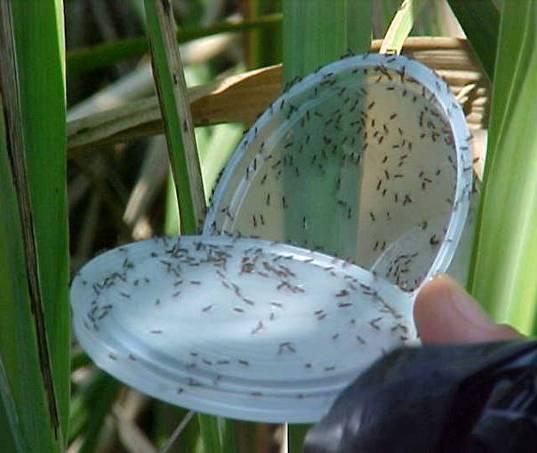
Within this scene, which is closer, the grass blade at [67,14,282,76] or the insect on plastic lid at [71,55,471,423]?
the insect on plastic lid at [71,55,471,423]

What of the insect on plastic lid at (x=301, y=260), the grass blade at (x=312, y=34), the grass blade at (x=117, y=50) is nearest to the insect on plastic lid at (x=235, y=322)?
the insect on plastic lid at (x=301, y=260)

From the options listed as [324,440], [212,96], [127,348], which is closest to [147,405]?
[212,96]

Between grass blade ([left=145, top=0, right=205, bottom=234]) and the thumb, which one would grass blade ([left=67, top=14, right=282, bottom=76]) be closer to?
grass blade ([left=145, top=0, right=205, bottom=234])

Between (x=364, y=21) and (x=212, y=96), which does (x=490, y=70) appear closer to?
(x=364, y=21)

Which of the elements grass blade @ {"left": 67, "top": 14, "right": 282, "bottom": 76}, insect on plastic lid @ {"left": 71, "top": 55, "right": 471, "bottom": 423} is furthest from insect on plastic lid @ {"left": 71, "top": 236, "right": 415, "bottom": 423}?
grass blade @ {"left": 67, "top": 14, "right": 282, "bottom": 76}

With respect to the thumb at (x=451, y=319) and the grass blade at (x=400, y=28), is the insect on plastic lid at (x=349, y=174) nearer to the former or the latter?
the grass blade at (x=400, y=28)

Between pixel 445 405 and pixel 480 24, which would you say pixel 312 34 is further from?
pixel 445 405

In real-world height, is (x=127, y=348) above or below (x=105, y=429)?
above
